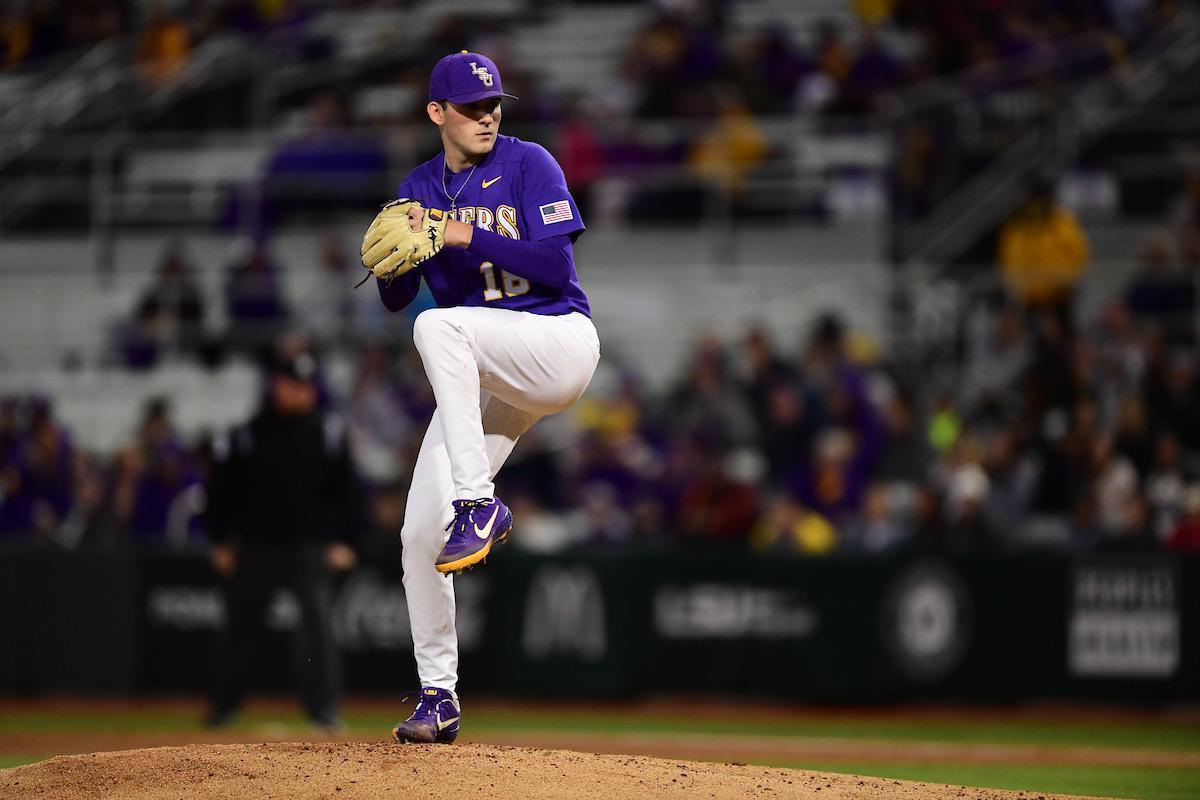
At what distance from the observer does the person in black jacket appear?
11367 millimetres

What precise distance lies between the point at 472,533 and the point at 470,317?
2.66 ft

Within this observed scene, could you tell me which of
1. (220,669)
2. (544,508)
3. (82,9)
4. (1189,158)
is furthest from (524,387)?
(82,9)

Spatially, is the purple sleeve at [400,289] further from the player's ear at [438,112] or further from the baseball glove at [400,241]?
the player's ear at [438,112]

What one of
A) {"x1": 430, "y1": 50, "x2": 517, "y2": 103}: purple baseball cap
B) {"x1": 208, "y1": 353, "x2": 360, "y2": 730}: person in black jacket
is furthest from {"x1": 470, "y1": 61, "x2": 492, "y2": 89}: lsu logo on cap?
{"x1": 208, "y1": 353, "x2": 360, "y2": 730}: person in black jacket

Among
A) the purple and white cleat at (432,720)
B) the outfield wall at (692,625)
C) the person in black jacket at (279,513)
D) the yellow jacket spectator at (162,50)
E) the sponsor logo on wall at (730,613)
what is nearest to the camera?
the purple and white cleat at (432,720)

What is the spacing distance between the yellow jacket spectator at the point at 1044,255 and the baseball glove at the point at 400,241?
10.4 metres

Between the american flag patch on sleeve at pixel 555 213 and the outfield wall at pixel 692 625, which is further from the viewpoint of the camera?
the outfield wall at pixel 692 625

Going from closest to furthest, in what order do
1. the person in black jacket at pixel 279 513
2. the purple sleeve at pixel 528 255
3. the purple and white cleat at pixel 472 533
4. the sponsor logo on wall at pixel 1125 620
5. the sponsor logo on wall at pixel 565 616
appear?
1. the purple and white cleat at pixel 472 533
2. the purple sleeve at pixel 528 255
3. the person in black jacket at pixel 279 513
4. the sponsor logo on wall at pixel 1125 620
5. the sponsor logo on wall at pixel 565 616

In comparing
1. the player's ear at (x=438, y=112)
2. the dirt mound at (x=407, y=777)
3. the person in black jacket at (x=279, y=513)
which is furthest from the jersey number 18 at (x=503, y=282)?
the person in black jacket at (x=279, y=513)

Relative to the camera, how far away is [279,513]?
37.7ft

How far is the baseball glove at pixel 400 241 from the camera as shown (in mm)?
6324

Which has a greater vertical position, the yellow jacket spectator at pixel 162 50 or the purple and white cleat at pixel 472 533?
the yellow jacket spectator at pixel 162 50

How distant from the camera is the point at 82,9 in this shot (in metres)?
21.9

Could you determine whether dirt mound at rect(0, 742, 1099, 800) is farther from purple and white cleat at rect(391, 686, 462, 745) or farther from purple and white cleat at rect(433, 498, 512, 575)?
purple and white cleat at rect(433, 498, 512, 575)
